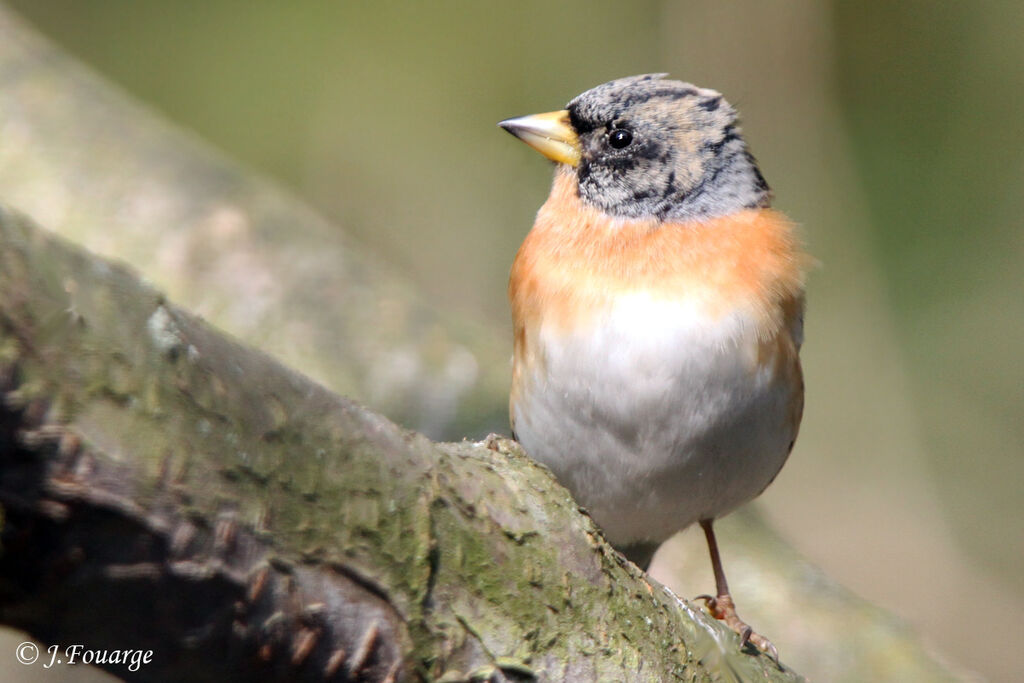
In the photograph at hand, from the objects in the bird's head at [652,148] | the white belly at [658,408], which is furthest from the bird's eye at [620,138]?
the white belly at [658,408]

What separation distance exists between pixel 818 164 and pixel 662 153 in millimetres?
2333

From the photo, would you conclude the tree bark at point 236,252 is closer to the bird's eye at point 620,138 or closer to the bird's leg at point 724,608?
the bird's leg at point 724,608

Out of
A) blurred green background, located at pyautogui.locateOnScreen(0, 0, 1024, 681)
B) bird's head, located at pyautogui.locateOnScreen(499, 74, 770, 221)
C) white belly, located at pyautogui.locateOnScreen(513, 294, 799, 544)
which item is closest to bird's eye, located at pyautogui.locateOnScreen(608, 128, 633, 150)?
bird's head, located at pyautogui.locateOnScreen(499, 74, 770, 221)

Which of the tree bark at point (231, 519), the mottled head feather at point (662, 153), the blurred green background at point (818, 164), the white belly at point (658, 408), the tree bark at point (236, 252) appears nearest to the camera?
the tree bark at point (231, 519)

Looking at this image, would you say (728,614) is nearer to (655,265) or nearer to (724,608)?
(724,608)

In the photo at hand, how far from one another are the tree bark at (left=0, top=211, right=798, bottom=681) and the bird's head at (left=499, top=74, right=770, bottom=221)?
55.1 inches

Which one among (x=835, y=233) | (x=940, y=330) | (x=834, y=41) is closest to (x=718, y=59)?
(x=834, y=41)

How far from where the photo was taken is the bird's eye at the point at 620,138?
109 inches

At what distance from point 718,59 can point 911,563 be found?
2.38 meters

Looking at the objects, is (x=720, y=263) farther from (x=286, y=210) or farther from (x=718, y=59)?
(x=718, y=59)

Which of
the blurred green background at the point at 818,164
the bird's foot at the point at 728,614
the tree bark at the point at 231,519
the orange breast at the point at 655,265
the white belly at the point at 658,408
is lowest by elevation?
the tree bark at the point at 231,519

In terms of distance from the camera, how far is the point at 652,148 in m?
2.75

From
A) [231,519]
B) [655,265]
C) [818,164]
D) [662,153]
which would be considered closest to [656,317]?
[655,265]

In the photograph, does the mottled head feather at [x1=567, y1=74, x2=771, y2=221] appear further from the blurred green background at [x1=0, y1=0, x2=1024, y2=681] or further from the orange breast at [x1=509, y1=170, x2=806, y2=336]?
the blurred green background at [x1=0, y1=0, x2=1024, y2=681]
